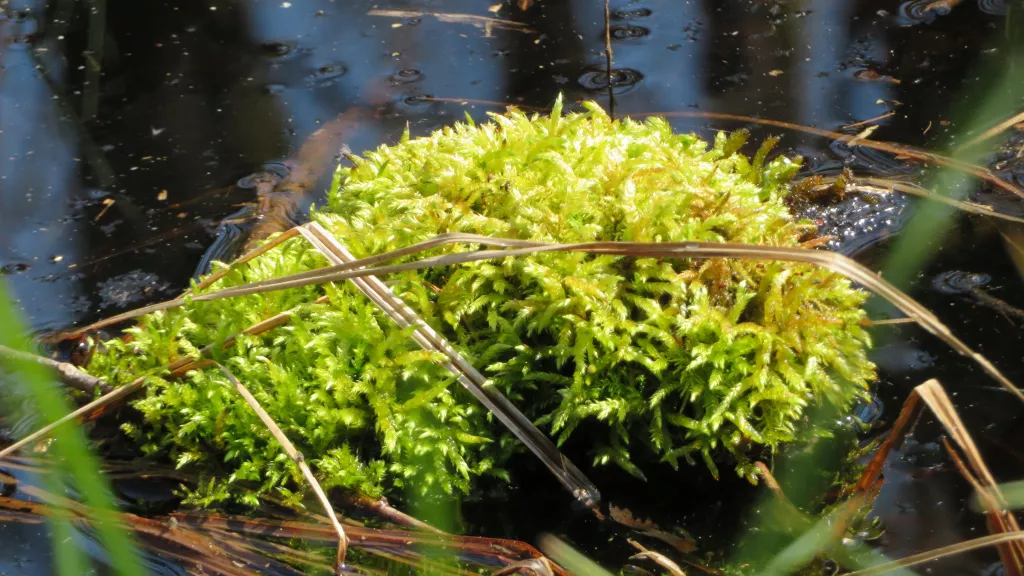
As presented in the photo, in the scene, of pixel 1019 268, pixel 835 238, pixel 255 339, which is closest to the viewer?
pixel 255 339

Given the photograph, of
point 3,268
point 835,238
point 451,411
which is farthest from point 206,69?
point 835,238

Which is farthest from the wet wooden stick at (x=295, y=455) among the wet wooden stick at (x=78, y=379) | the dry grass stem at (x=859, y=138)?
the dry grass stem at (x=859, y=138)

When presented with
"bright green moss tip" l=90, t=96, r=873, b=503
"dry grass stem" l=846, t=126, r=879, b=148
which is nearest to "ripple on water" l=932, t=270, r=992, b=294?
"bright green moss tip" l=90, t=96, r=873, b=503

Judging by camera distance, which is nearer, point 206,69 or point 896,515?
point 896,515

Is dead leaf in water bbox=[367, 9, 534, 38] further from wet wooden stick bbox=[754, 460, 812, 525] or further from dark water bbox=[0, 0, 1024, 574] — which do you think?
wet wooden stick bbox=[754, 460, 812, 525]

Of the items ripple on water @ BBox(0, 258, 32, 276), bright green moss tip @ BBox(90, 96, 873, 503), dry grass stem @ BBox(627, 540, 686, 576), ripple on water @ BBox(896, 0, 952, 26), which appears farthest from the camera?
ripple on water @ BBox(896, 0, 952, 26)

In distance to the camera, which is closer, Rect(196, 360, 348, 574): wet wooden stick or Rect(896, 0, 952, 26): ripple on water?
Rect(196, 360, 348, 574): wet wooden stick

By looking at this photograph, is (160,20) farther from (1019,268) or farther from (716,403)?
(1019,268)

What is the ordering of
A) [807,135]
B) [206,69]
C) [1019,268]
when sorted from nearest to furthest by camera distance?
[1019,268]
[807,135]
[206,69]
